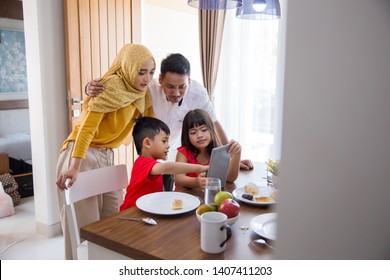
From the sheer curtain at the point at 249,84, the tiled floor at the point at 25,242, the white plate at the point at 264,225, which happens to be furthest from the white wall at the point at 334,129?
the sheer curtain at the point at 249,84

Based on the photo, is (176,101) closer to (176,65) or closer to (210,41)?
(176,65)

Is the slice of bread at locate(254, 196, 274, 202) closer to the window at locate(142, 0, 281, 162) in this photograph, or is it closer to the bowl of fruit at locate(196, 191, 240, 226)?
the bowl of fruit at locate(196, 191, 240, 226)

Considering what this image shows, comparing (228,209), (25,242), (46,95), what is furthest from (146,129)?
(25,242)

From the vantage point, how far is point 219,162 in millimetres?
1604

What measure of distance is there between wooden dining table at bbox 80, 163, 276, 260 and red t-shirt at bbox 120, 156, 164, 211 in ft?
0.92

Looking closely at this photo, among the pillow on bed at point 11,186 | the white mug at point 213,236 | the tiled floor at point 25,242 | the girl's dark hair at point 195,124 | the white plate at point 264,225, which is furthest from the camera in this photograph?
the pillow on bed at point 11,186

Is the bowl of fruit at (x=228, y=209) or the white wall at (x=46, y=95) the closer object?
the bowl of fruit at (x=228, y=209)

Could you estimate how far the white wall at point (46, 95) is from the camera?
2.66 m

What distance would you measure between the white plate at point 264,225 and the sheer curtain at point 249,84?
2.57 metres

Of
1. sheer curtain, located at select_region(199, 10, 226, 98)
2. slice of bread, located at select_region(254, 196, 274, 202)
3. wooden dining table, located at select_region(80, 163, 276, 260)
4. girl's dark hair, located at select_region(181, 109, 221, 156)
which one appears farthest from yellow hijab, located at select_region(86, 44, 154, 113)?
sheer curtain, located at select_region(199, 10, 226, 98)

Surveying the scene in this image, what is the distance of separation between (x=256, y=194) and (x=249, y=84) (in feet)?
8.15

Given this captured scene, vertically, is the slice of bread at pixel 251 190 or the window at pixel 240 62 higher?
the window at pixel 240 62

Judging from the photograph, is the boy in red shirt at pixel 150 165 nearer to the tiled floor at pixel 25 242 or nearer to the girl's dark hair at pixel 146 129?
the girl's dark hair at pixel 146 129
